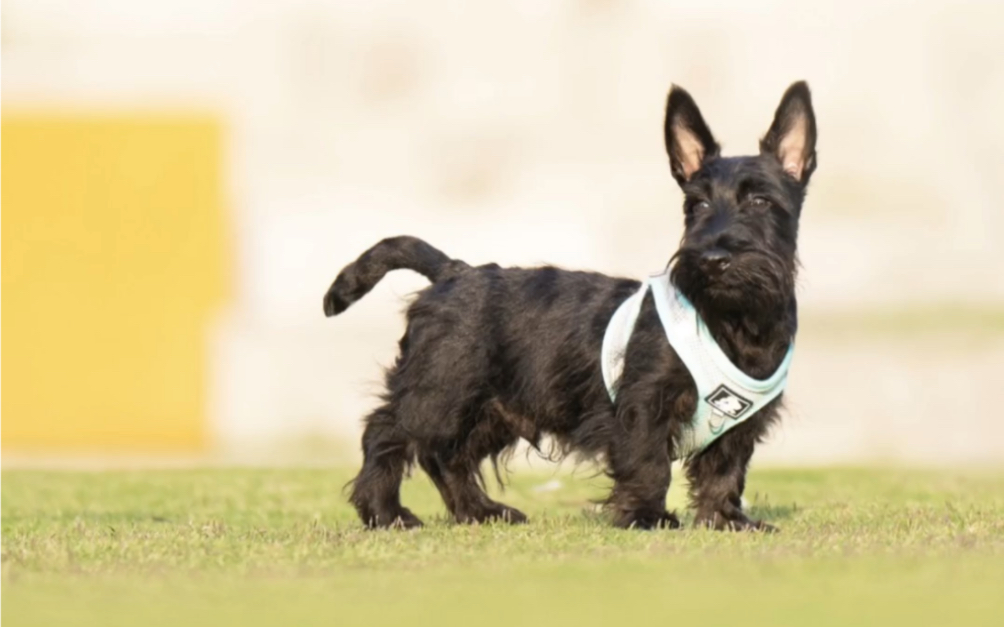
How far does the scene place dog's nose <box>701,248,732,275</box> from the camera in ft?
22.1

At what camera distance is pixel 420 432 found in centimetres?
743

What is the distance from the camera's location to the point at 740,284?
6762mm

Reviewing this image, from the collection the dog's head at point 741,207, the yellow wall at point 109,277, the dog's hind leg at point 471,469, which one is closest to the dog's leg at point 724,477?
the dog's head at point 741,207

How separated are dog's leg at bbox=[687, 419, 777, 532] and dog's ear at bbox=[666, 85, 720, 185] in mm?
916

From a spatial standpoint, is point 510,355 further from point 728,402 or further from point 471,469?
point 728,402

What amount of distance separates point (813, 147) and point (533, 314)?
1157 millimetres

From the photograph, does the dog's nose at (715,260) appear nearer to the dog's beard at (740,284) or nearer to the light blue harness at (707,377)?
the dog's beard at (740,284)

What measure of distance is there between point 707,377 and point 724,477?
44cm

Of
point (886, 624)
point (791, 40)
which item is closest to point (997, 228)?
point (791, 40)

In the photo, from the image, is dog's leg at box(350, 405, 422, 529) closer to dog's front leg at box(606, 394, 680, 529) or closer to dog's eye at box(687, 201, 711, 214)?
dog's front leg at box(606, 394, 680, 529)

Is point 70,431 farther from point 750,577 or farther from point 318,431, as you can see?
point 750,577

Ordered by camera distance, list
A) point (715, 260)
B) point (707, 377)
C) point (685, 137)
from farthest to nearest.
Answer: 1. point (685, 137)
2. point (707, 377)
3. point (715, 260)

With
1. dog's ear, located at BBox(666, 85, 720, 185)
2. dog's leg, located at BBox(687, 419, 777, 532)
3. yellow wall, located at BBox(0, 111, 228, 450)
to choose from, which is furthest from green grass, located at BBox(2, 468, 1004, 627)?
yellow wall, located at BBox(0, 111, 228, 450)

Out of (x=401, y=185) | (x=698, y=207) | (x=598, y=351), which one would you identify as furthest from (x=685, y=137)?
(x=401, y=185)
